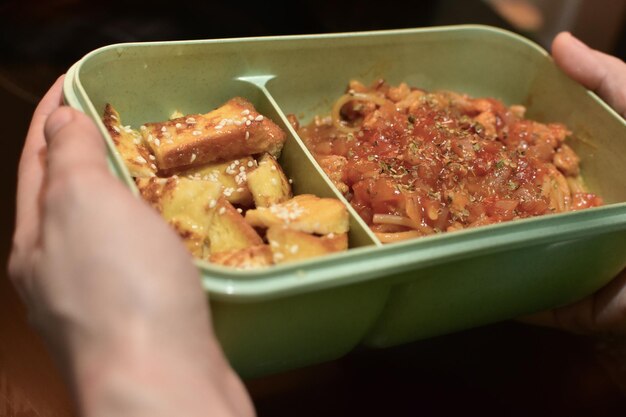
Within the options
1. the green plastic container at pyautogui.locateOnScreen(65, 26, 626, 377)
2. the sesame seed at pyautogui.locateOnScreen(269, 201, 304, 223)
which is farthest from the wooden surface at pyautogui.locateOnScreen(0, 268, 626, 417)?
the sesame seed at pyautogui.locateOnScreen(269, 201, 304, 223)

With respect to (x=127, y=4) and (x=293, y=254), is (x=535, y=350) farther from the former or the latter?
(x=127, y=4)

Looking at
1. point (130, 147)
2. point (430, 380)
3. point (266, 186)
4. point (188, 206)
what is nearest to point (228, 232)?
point (188, 206)

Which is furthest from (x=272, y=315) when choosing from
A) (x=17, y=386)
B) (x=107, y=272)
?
(x=17, y=386)

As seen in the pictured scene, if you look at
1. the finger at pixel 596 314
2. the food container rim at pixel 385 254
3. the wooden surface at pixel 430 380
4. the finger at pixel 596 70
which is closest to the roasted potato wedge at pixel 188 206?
the food container rim at pixel 385 254

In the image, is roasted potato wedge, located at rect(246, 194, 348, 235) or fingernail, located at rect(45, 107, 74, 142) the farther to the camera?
roasted potato wedge, located at rect(246, 194, 348, 235)

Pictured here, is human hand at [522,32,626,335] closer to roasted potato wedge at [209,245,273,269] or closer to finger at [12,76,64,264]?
roasted potato wedge at [209,245,273,269]

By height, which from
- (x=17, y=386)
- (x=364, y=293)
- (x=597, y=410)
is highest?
(x=364, y=293)
